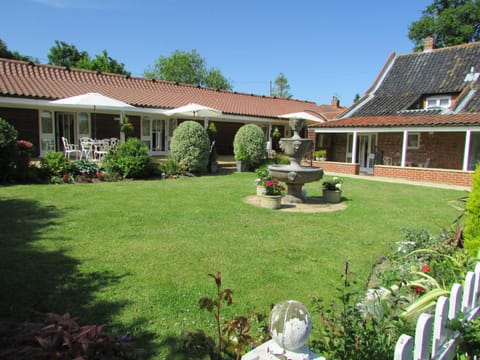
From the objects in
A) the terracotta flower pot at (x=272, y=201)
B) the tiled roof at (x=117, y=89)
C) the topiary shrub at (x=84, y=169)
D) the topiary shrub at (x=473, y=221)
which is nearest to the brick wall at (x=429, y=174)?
the terracotta flower pot at (x=272, y=201)

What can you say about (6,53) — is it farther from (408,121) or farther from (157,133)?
(408,121)

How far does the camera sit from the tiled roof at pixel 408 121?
1521cm

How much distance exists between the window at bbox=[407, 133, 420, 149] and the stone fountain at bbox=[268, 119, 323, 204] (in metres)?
12.4

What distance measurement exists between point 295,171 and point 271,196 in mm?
953

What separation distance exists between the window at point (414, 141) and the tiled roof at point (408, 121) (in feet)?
4.13

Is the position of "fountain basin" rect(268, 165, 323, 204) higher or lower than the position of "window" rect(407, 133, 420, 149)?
lower

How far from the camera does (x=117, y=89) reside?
20.3 m

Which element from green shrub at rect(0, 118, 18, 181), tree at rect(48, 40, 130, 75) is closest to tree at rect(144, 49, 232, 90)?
tree at rect(48, 40, 130, 75)

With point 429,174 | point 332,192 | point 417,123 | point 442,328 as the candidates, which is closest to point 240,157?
point 332,192

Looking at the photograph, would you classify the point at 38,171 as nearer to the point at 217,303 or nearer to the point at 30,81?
the point at 30,81

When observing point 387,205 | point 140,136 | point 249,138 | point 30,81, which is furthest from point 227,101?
point 387,205

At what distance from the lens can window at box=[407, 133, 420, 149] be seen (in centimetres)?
1887

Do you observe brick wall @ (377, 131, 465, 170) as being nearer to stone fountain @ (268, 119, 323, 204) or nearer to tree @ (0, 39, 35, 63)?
stone fountain @ (268, 119, 323, 204)

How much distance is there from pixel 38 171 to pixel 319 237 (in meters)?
9.51
